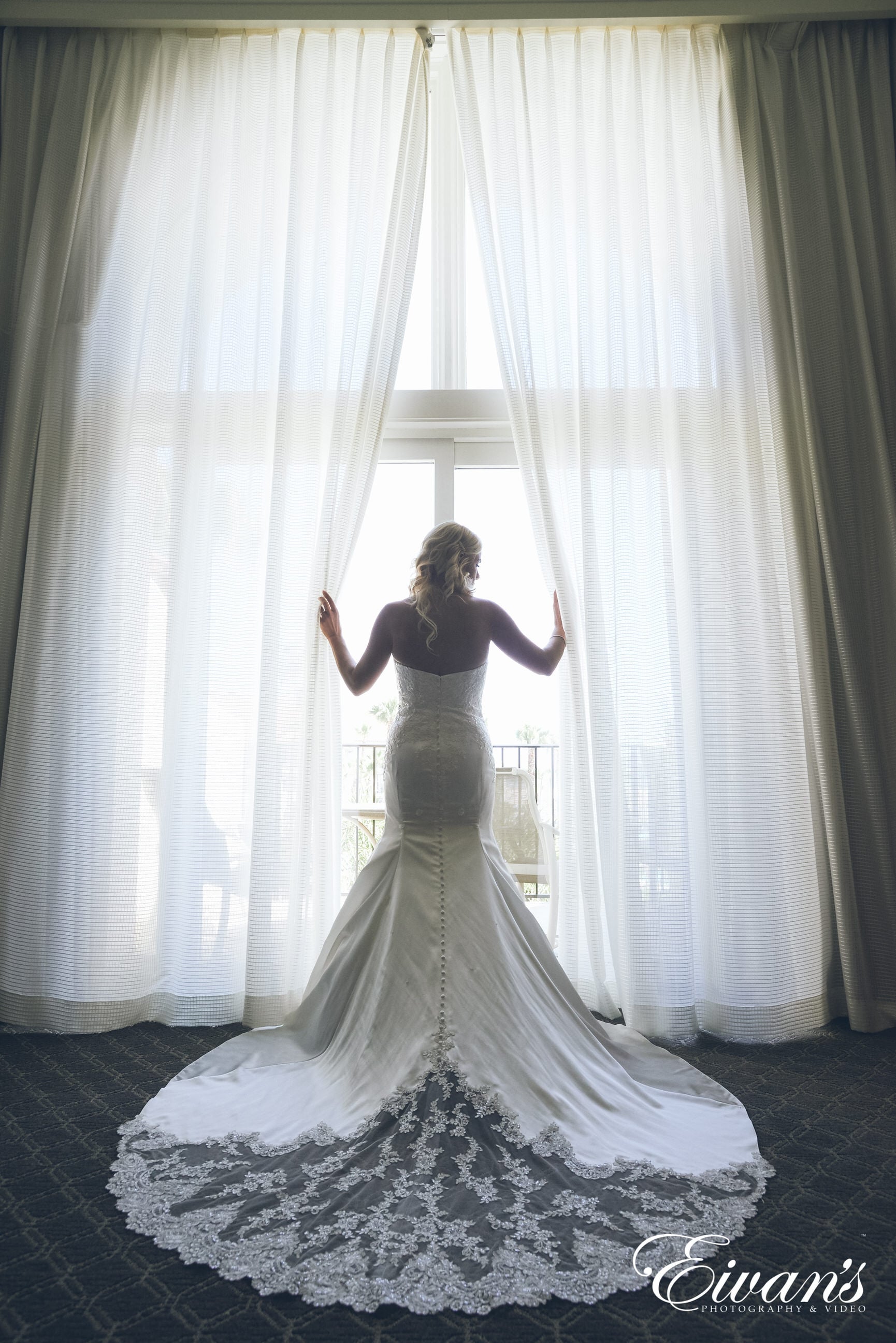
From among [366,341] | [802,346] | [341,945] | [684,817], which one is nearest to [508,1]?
[366,341]

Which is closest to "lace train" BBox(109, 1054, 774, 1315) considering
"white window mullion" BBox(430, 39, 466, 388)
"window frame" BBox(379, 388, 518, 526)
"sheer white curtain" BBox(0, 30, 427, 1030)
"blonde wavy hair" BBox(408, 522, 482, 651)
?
"sheer white curtain" BBox(0, 30, 427, 1030)

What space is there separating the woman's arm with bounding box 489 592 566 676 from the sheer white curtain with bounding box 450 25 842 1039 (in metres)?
0.19

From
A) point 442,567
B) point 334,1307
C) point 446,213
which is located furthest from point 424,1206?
point 446,213

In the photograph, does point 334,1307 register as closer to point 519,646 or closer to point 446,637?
point 446,637

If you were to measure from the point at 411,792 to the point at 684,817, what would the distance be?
1062 mm

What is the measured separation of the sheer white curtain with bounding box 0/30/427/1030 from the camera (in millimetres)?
2756

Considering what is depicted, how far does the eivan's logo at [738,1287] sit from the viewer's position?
1.30 metres

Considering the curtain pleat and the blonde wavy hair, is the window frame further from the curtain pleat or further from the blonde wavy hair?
the curtain pleat

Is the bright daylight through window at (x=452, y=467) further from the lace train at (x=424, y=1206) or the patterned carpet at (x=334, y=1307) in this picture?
the lace train at (x=424, y=1206)

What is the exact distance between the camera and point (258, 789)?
2.74 metres

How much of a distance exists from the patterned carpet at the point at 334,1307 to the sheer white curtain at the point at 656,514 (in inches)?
20.1

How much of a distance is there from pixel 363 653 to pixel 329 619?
0.27 meters

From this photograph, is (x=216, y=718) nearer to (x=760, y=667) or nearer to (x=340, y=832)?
(x=340, y=832)

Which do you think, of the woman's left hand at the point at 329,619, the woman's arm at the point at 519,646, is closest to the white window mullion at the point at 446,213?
the woman's left hand at the point at 329,619
